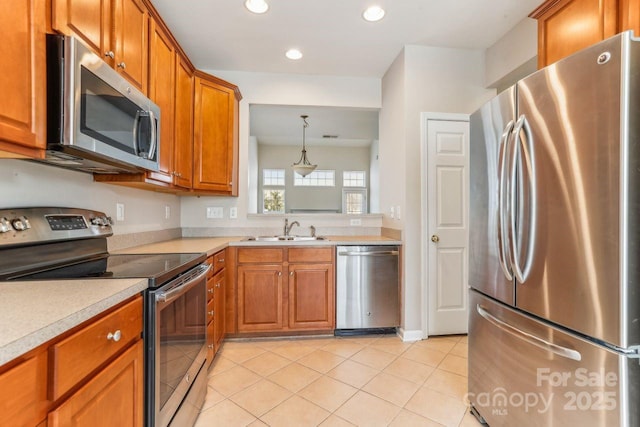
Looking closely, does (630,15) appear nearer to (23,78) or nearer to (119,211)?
(23,78)

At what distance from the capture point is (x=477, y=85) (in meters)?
2.80

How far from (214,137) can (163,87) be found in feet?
2.30

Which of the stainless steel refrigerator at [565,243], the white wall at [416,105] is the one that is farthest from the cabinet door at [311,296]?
the stainless steel refrigerator at [565,243]

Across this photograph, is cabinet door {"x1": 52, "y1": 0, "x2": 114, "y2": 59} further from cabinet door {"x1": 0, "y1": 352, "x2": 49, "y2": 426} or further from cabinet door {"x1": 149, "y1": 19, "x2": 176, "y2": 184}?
cabinet door {"x1": 0, "y1": 352, "x2": 49, "y2": 426}

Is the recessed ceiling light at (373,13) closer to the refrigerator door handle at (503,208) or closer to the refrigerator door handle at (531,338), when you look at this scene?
the refrigerator door handle at (503,208)

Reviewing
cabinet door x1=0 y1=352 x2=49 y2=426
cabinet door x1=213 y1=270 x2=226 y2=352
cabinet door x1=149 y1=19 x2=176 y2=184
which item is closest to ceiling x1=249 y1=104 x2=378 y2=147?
cabinet door x1=149 y1=19 x2=176 y2=184

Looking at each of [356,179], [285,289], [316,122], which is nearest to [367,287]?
[285,289]

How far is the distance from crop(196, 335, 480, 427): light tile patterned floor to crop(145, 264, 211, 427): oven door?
38 centimetres

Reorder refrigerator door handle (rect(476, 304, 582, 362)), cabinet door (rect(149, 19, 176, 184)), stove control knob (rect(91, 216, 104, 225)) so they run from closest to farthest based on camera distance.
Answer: refrigerator door handle (rect(476, 304, 582, 362)), stove control knob (rect(91, 216, 104, 225)), cabinet door (rect(149, 19, 176, 184))

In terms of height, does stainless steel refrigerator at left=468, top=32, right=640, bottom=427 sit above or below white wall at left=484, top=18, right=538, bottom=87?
below

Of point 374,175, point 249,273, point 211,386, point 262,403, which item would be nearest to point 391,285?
point 249,273

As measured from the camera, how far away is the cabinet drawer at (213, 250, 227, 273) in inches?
87.4

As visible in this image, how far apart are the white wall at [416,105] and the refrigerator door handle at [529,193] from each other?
54.0 inches

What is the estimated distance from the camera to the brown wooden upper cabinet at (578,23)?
1355 millimetres
